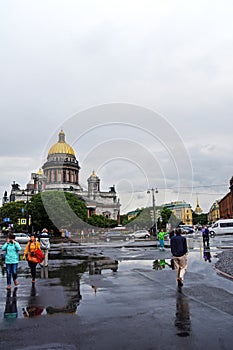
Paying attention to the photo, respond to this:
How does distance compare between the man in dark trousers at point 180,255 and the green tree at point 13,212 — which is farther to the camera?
the green tree at point 13,212

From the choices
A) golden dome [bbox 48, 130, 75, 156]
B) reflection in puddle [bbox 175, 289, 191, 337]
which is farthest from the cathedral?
reflection in puddle [bbox 175, 289, 191, 337]

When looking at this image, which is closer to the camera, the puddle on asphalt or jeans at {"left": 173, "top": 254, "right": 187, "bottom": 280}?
the puddle on asphalt

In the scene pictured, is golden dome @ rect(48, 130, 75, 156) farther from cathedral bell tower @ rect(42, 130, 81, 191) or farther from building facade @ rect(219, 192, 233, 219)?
building facade @ rect(219, 192, 233, 219)

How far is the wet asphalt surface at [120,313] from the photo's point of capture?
5.52 meters

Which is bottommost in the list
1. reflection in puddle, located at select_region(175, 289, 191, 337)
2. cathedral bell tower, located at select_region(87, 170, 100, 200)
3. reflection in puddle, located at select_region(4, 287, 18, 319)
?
reflection in puddle, located at select_region(4, 287, 18, 319)

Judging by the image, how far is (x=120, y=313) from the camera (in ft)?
23.6

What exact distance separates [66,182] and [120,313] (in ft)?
356

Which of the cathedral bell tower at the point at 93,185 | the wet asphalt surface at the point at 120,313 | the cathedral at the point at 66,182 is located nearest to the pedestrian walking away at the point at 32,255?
the wet asphalt surface at the point at 120,313

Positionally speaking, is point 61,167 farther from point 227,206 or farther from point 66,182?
point 227,206

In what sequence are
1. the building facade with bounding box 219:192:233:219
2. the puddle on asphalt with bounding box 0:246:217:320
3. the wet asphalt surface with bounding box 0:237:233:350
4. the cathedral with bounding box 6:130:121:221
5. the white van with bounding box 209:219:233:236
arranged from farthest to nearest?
the building facade with bounding box 219:192:233:219 < the cathedral with bounding box 6:130:121:221 < the white van with bounding box 209:219:233:236 < the puddle on asphalt with bounding box 0:246:217:320 < the wet asphalt surface with bounding box 0:237:233:350

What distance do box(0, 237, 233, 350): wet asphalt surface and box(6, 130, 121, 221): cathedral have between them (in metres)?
98.0

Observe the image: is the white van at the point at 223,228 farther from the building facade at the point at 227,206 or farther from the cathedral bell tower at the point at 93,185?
the cathedral bell tower at the point at 93,185

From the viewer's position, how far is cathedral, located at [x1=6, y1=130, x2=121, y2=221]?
112812mm

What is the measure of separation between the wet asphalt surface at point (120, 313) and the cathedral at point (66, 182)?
322 ft
